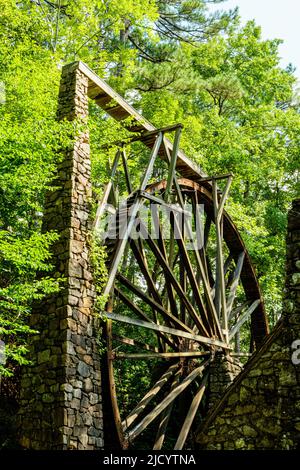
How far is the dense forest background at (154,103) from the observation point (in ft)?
21.3

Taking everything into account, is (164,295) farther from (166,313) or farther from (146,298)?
(146,298)

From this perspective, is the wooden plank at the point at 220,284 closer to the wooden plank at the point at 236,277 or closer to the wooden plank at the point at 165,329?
the wooden plank at the point at 165,329

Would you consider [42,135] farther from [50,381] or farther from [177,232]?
[177,232]

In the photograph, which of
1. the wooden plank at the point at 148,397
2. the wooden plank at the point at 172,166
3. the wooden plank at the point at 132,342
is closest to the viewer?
the wooden plank at the point at 148,397

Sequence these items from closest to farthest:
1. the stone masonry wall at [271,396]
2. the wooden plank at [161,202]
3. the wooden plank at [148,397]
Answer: the stone masonry wall at [271,396] → the wooden plank at [148,397] → the wooden plank at [161,202]

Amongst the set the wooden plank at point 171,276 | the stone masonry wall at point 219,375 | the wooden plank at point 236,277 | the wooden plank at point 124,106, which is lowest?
the stone masonry wall at point 219,375

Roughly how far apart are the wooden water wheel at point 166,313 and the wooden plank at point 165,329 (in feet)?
0.05

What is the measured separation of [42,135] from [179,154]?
4718mm

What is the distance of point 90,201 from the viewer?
297 inches

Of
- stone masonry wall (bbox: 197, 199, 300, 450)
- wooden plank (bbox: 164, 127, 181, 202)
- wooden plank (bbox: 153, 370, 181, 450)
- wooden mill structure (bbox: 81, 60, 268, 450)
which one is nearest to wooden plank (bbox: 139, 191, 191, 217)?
wooden mill structure (bbox: 81, 60, 268, 450)

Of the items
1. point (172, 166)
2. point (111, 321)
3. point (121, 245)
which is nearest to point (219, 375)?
point (111, 321)

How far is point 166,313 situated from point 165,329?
47cm

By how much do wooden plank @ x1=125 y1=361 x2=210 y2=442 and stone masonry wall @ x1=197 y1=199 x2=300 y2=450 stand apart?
116 inches

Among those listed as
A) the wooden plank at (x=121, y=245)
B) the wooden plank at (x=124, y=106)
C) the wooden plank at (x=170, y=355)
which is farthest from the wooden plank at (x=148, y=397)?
the wooden plank at (x=124, y=106)
